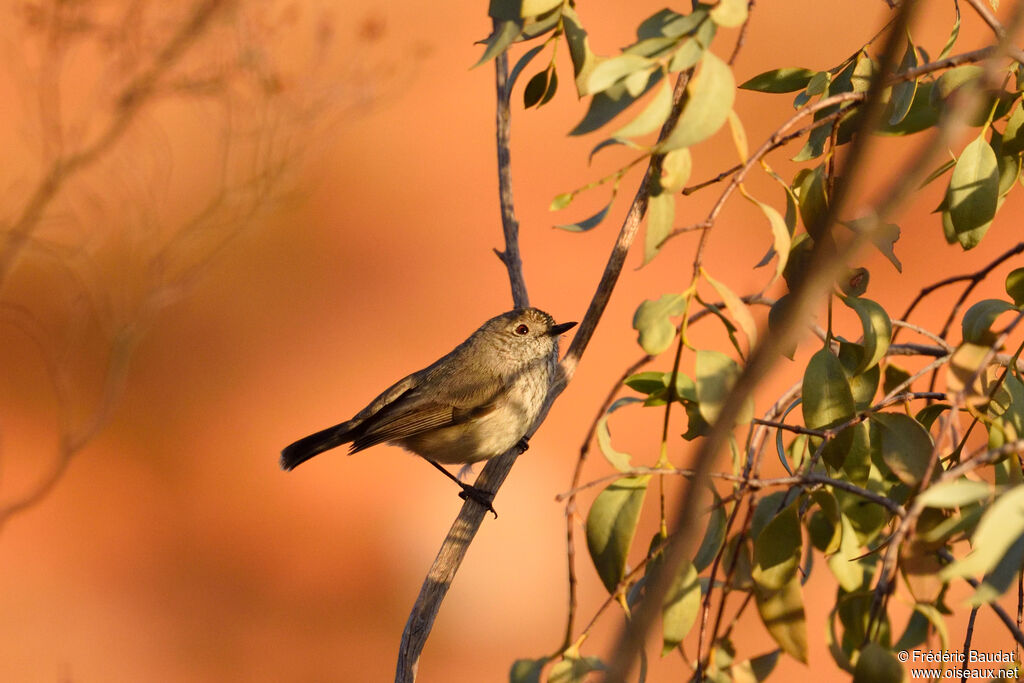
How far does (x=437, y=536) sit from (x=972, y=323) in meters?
4.39

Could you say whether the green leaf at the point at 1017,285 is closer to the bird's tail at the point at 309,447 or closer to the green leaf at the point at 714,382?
the green leaf at the point at 714,382

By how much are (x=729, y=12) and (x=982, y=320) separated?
1.96 feet

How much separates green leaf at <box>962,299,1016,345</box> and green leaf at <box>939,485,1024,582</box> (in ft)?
1.22

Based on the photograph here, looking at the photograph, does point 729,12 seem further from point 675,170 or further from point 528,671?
point 528,671

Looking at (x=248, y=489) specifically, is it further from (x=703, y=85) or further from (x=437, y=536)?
(x=703, y=85)

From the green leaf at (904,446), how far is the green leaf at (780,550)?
142 millimetres

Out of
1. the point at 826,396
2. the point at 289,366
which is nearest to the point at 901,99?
A: the point at 826,396

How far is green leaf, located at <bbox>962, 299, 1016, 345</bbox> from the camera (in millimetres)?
1211

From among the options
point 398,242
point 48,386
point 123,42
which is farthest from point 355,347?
point 123,42

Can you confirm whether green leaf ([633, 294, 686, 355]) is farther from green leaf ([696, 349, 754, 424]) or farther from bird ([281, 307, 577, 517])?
bird ([281, 307, 577, 517])

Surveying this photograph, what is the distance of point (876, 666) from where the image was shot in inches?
38.5

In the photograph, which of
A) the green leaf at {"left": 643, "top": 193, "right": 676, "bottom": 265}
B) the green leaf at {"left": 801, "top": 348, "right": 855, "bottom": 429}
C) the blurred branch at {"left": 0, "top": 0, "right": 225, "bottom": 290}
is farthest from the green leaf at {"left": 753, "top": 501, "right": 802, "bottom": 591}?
the blurred branch at {"left": 0, "top": 0, "right": 225, "bottom": 290}

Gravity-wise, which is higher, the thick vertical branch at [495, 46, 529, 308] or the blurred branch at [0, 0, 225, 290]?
the blurred branch at [0, 0, 225, 290]

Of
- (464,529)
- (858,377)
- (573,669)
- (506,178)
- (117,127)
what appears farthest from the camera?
(117,127)
